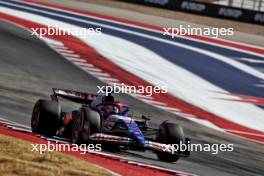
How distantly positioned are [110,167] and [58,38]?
17.5 m

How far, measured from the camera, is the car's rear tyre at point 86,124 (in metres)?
12.3

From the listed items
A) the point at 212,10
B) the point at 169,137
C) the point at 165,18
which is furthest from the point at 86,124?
the point at 212,10

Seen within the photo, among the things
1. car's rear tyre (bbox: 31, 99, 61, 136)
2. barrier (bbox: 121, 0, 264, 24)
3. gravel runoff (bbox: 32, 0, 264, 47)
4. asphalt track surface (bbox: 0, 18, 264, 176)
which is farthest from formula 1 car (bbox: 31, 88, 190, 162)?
barrier (bbox: 121, 0, 264, 24)

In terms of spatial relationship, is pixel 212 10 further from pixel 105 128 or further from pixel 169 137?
pixel 105 128

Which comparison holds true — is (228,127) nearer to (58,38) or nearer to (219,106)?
(219,106)

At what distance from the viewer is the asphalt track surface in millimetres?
14180

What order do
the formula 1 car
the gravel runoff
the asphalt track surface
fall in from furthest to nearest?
the gravel runoff → the asphalt track surface → the formula 1 car

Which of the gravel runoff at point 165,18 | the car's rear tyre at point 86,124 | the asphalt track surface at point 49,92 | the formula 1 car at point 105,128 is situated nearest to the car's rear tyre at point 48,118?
the formula 1 car at point 105,128

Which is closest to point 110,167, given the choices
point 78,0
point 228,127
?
point 228,127

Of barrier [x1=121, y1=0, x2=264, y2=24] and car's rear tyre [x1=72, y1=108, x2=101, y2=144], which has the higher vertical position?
barrier [x1=121, y1=0, x2=264, y2=24]

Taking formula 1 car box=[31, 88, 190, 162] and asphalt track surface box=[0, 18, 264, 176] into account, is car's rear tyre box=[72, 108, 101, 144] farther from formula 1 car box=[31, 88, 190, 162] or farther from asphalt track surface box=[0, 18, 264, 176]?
asphalt track surface box=[0, 18, 264, 176]

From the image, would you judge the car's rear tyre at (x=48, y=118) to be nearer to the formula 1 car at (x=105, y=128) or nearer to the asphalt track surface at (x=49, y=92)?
the formula 1 car at (x=105, y=128)

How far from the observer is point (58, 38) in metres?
28.0

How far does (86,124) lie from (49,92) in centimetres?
788
